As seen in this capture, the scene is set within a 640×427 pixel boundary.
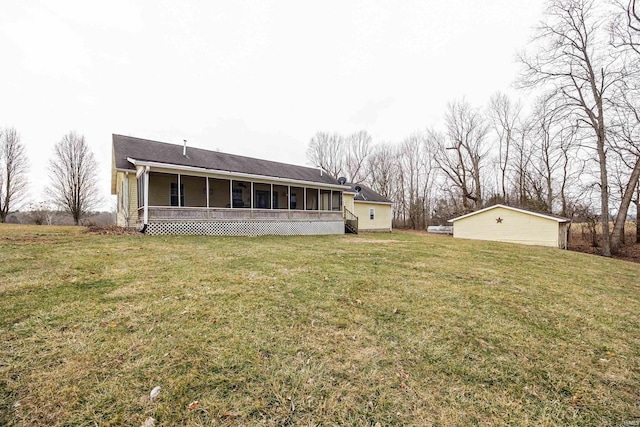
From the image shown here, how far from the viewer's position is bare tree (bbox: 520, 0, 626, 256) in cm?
1630

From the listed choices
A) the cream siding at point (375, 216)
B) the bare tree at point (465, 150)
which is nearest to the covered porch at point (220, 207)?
the cream siding at point (375, 216)

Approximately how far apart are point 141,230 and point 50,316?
31.5 feet

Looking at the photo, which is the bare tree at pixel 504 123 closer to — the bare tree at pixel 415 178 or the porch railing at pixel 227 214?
the bare tree at pixel 415 178

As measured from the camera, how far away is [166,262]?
650 centimetres

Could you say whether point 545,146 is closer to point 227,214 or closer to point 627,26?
point 627,26

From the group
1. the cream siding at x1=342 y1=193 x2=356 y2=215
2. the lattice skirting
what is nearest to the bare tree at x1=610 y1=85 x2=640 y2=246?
the cream siding at x1=342 y1=193 x2=356 y2=215

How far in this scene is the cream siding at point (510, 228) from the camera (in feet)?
60.5

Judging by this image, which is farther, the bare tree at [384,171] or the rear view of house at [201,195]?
the bare tree at [384,171]

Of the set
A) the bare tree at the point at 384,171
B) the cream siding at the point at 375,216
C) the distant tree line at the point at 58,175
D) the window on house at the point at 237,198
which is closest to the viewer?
the window on house at the point at 237,198

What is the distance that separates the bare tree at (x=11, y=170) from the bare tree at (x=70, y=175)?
274cm

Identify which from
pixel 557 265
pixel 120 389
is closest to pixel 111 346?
pixel 120 389

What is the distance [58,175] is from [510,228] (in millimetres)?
42935

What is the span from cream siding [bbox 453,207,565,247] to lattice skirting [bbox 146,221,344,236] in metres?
11.9

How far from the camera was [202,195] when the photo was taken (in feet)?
52.4
